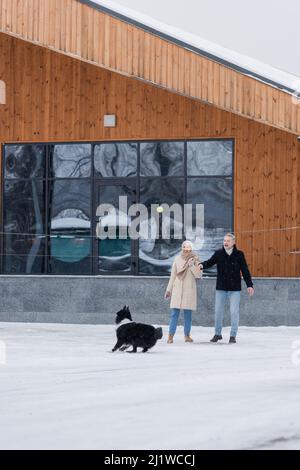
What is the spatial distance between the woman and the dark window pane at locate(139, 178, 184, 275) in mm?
4347

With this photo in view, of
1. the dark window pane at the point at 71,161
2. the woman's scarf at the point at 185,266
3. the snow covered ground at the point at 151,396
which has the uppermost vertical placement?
the dark window pane at the point at 71,161

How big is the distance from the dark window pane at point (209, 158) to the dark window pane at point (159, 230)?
400 mm

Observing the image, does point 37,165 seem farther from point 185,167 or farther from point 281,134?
point 281,134

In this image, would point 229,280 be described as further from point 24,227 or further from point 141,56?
point 24,227

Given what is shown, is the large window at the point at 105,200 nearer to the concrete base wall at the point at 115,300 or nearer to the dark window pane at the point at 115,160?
the dark window pane at the point at 115,160

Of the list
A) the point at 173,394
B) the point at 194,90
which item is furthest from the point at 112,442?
the point at 194,90

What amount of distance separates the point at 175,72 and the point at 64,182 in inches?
175

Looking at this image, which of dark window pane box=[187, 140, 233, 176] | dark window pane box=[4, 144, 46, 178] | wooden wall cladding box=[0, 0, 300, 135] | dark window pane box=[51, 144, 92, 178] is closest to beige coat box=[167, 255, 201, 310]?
wooden wall cladding box=[0, 0, 300, 135]

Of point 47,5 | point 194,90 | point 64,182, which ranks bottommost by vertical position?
point 64,182

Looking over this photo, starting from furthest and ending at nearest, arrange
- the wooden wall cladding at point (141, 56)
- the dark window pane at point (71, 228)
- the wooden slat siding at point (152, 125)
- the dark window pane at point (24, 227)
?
the dark window pane at point (24, 227)
the dark window pane at point (71, 228)
the wooden slat siding at point (152, 125)
the wooden wall cladding at point (141, 56)

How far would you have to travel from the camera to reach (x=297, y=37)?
94.7 feet

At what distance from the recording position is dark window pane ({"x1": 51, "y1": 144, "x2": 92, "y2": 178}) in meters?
21.4

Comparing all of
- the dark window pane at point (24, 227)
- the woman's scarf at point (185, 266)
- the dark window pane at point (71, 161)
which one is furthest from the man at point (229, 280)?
the dark window pane at point (24, 227)

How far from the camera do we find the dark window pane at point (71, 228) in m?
21.3
